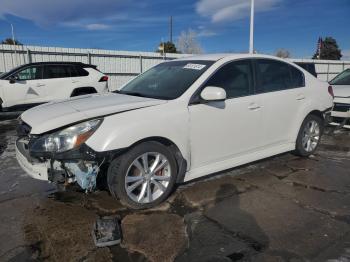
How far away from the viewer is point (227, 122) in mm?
4238

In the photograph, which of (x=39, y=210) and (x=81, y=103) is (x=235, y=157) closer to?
(x=81, y=103)

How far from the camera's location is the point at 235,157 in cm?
446

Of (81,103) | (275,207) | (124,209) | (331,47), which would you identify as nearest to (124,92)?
(81,103)

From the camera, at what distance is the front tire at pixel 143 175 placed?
11.4ft

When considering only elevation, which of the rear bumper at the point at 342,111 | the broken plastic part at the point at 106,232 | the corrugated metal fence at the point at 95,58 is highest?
the corrugated metal fence at the point at 95,58

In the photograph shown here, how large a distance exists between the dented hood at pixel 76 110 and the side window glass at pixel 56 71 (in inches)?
276

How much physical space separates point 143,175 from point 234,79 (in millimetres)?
1804

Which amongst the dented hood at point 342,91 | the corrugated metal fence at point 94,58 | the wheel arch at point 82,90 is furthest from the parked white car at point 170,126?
the corrugated metal fence at point 94,58

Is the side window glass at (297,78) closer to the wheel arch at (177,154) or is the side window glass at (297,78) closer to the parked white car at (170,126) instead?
the parked white car at (170,126)

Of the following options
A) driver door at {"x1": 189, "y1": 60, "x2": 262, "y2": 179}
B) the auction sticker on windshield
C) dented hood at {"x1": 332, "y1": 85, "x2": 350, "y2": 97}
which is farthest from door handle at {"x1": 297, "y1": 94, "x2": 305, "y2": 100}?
dented hood at {"x1": 332, "y1": 85, "x2": 350, "y2": 97}

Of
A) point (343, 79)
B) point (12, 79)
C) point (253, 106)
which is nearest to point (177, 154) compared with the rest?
point (253, 106)

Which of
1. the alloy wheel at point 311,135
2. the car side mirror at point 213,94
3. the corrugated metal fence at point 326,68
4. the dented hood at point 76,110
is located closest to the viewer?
the dented hood at point 76,110

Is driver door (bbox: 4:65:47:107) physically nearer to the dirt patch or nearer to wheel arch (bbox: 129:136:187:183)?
wheel arch (bbox: 129:136:187:183)

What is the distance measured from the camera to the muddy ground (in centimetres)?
291
